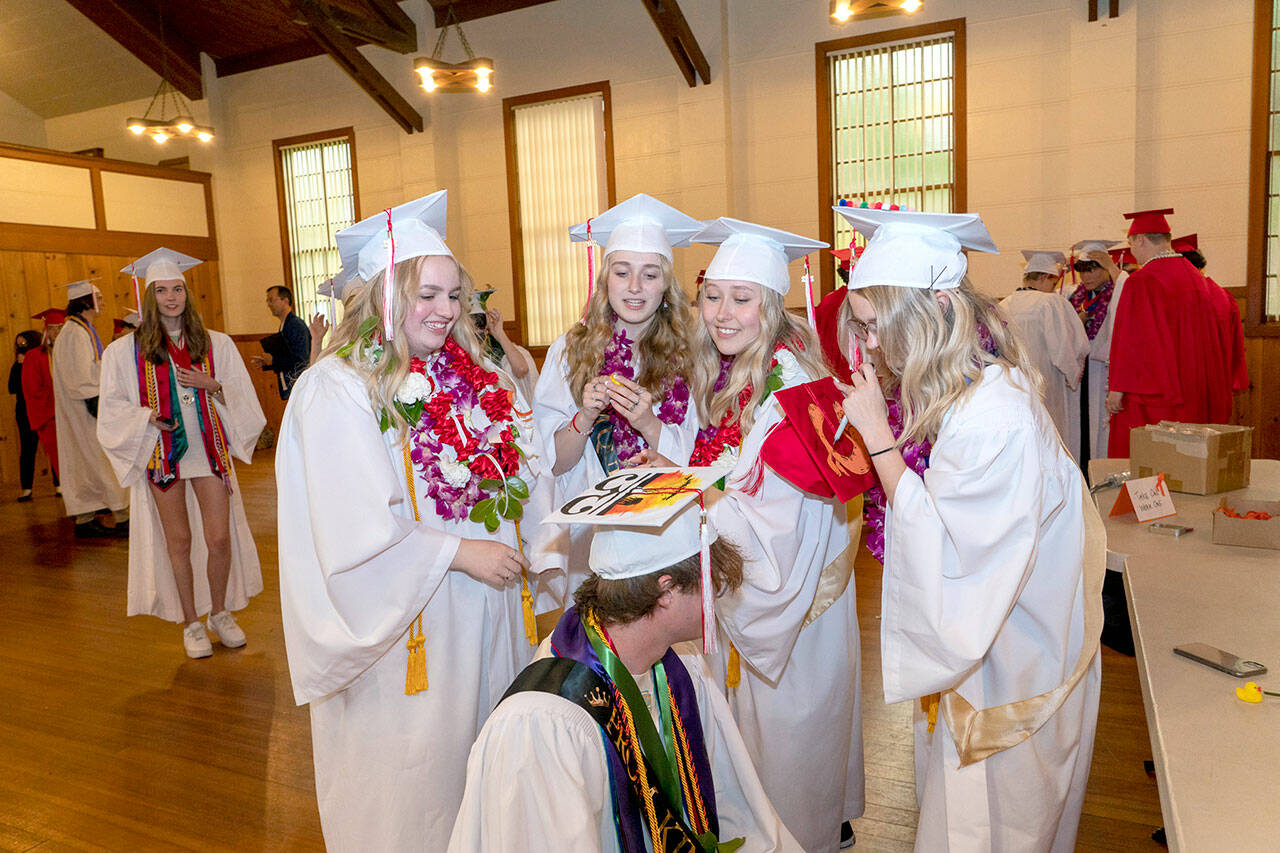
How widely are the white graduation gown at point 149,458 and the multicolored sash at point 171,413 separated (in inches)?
1.1

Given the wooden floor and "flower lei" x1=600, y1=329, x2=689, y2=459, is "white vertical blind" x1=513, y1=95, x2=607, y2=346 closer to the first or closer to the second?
the wooden floor

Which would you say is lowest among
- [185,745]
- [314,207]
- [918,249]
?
[185,745]

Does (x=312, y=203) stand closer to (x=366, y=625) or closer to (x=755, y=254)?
(x=755, y=254)

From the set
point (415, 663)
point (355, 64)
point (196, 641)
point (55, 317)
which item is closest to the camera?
point (415, 663)

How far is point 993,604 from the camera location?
158 centimetres

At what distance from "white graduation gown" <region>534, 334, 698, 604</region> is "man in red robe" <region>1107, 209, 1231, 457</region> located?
3.97 meters

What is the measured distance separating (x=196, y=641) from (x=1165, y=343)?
18.6ft

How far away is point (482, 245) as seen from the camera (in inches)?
421

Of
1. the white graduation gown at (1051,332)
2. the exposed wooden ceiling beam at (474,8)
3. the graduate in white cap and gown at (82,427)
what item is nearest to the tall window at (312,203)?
the exposed wooden ceiling beam at (474,8)

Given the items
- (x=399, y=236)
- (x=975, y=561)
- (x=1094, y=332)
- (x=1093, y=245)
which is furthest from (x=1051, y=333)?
(x=399, y=236)

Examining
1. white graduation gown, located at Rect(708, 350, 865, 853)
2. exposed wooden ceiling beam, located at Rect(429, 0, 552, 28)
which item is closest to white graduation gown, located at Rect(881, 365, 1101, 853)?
white graduation gown, located at Rect(708, 350, 865, 853)

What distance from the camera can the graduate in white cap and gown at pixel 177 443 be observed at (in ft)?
13.4

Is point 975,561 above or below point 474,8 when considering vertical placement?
below

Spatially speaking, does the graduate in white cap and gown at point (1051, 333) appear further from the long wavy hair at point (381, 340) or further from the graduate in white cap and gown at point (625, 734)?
the graduate in white cap and gown at point (625, 734)
